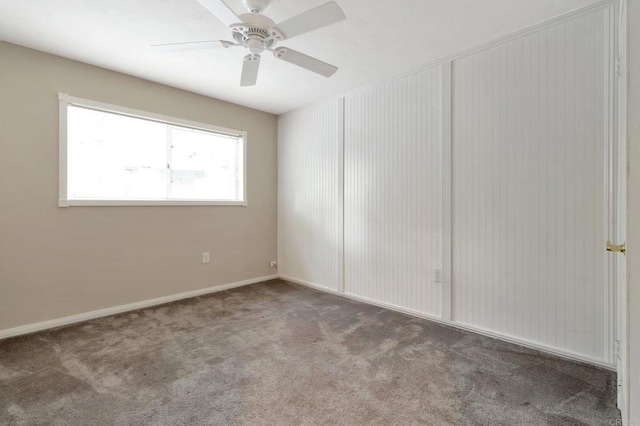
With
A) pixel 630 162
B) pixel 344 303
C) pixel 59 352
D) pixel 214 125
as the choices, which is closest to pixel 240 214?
pixel 214 125

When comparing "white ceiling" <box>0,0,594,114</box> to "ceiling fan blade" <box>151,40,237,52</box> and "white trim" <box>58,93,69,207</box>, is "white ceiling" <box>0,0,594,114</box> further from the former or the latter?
"white trim" <box>58,93,69,207</box>

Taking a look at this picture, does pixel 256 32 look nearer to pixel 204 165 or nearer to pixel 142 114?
pixel 142 114

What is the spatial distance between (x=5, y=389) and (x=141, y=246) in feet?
5.30

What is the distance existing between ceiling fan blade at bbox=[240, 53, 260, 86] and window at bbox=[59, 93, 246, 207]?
5.20ft

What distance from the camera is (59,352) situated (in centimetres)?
223

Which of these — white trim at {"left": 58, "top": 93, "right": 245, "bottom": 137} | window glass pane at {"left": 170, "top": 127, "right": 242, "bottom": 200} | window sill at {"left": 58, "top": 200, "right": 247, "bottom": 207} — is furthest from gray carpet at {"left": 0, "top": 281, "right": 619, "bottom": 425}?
white trim at {"left": 58, "top": 93, "right": 245, "bottom": 137}

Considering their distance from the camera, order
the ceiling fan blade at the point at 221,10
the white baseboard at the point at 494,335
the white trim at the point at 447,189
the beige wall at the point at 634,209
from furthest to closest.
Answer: the white trim at the point at 447,189
the white baseboard at the point at 494,335
the ceiling fan blade at the point at 221,10
the beige wall at the point at 634,209

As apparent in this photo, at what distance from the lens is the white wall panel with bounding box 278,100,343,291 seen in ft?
12.3

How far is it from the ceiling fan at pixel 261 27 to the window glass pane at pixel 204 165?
179 centimetres

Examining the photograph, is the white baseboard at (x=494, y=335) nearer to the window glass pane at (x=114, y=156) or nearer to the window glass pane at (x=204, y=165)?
the window glass pane at (x=204, y=165)

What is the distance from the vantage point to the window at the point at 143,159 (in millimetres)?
2875

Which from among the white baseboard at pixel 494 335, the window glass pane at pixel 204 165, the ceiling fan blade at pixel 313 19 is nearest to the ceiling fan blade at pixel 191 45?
the ceiling fan blade at pixel 313 19

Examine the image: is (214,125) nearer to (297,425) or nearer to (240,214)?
(240,214)

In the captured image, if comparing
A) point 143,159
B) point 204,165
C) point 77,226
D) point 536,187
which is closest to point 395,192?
point 536,187
